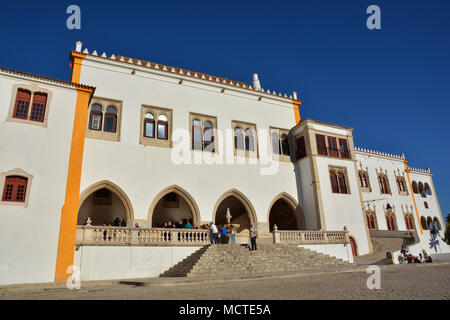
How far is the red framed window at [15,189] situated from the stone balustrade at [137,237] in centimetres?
231

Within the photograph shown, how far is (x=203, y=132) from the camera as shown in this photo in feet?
60.7

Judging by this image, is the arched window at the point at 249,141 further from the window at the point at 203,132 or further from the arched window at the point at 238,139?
the window at the point at 203,132

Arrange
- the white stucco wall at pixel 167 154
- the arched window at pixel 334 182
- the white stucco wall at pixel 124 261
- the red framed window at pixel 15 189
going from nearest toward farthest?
1. the red framed window at pixel 15 189
2. the white stucco wall at pixel 124 261
3. the white stucco wall at pixel 167 154
4. the arched window at pixel 334 182

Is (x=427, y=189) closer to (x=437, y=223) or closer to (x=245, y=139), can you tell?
(x=437, y=223)

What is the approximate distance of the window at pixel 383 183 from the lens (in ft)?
93.9

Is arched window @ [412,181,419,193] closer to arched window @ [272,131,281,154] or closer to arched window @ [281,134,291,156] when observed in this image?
arched window @ [281,134,291,156]

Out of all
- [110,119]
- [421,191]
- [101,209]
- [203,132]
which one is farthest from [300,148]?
[421,191]

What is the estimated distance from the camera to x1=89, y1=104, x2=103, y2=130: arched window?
51.6 ft

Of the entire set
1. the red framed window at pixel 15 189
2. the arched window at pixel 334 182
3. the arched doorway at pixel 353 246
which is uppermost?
the arched window at pixel 334 182

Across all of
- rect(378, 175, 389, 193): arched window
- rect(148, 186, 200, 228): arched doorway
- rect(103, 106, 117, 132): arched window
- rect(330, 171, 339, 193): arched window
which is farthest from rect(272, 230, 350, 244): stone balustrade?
rect(378, 175, 389, 193): arched window

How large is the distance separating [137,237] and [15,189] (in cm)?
476

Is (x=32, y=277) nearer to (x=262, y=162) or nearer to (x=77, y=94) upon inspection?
(x=77, y=94)

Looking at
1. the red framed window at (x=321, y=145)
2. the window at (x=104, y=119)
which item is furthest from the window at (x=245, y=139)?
the window at (x=104, y=119)
